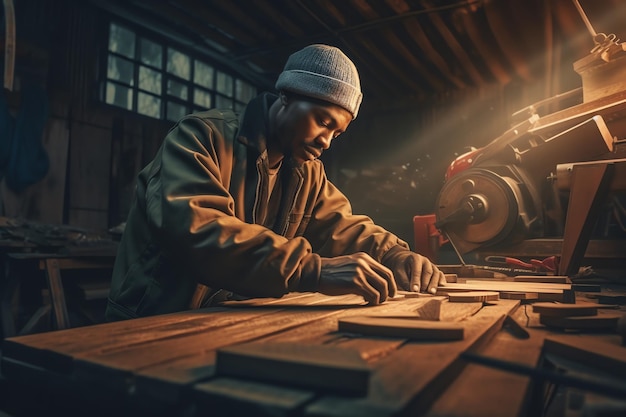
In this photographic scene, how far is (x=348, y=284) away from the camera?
1510 millimetres

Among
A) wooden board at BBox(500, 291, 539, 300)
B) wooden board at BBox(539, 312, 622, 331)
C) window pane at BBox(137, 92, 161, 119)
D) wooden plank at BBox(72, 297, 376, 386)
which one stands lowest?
wooden plank at BBox(72, 297, 376, 386)

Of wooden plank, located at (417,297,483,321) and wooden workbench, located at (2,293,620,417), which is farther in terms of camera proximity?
wooden plank, located at (417,297,483,321)

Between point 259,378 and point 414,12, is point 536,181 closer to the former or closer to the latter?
point 414,12

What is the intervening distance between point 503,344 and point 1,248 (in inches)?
187

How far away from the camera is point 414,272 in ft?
6.89

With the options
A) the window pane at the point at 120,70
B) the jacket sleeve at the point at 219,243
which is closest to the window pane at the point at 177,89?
the window pane at the point at 120,70

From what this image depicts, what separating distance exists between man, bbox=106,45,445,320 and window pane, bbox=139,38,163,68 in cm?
608

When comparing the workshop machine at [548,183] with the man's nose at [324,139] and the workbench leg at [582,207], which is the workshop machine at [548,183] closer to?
the workbench leg at [582,207]

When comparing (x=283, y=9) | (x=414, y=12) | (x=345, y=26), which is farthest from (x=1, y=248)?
(x=414, y=12)

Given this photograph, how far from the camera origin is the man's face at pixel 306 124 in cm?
213

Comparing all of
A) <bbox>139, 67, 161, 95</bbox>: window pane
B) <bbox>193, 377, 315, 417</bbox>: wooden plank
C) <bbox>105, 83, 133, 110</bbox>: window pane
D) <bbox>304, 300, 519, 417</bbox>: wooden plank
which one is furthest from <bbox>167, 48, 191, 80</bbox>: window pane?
<bbox>193, 377, 315, 417</bbox>: wooden plank

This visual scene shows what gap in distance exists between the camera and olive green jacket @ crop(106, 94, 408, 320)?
1.50 metres

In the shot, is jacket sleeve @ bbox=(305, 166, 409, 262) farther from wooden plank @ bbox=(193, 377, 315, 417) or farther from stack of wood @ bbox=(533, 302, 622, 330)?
wooden plank @ bbox=(193, 377, 315, 417)

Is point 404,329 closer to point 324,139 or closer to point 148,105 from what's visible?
point 324,139
